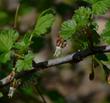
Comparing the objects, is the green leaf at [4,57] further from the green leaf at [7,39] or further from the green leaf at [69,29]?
the green leaf at [69,29]

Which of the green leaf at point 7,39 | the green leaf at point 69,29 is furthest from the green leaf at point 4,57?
the green leaf at point 69,29

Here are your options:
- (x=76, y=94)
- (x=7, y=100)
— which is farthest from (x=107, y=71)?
(x=76, y=94)

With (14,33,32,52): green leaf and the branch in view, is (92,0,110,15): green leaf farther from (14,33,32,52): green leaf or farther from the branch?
(14,33,32,52): green leaf

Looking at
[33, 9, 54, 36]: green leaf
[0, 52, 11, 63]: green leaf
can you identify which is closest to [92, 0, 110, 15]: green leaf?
[33, 9, 54, 36]: green leaf

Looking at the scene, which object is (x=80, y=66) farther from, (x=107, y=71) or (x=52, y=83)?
(x=107, y=71)

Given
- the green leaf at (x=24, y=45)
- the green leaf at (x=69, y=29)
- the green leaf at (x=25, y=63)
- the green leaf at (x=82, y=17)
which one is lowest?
the green leaf at (x=25, y=63)

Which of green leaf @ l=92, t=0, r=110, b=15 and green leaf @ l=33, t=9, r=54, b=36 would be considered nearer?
green leaf @ l=92, t=0, r=110, b=15

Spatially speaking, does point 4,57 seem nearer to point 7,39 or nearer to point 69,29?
point 7,39

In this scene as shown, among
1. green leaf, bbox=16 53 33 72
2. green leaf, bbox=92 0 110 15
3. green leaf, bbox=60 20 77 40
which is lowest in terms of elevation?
green leaf, bbox=16 53 33 72
